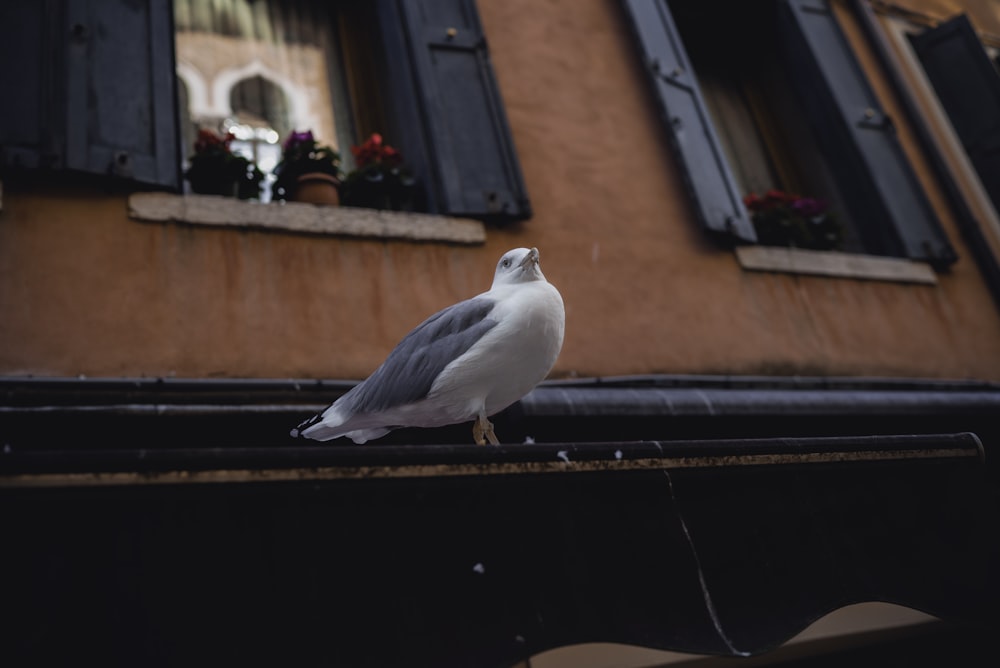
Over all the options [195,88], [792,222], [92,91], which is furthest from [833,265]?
[92,91]

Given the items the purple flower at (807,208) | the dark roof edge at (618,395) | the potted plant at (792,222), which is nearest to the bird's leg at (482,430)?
the dark roof edge at (618,395)

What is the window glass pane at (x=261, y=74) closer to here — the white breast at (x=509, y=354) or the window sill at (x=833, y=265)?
the window sill at (x=833, y=265)

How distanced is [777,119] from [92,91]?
4.96 meters

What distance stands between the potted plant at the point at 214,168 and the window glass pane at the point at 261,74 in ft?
1.38

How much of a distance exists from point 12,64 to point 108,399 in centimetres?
161

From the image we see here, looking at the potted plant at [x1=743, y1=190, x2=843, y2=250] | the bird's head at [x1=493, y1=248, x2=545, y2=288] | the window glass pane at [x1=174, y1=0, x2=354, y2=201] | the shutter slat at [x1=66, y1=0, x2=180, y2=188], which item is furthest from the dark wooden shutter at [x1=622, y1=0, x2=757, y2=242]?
the shutter slat at [x1=66, y1=0, x2=180, y2=188]

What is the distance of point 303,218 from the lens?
363cm

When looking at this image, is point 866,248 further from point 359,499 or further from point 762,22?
point 359,499

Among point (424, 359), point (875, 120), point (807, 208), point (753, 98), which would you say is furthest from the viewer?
point (753, 98)

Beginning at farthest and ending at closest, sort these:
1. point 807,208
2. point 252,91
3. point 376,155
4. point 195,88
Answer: point 807,208 → point 252,91 → point 195,88 → point 376,155

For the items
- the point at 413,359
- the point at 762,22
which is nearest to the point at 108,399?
the point at 413,359

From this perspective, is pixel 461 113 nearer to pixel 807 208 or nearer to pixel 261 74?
pixel 261 74

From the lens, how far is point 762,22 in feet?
20.7

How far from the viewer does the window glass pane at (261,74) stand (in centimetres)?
454
